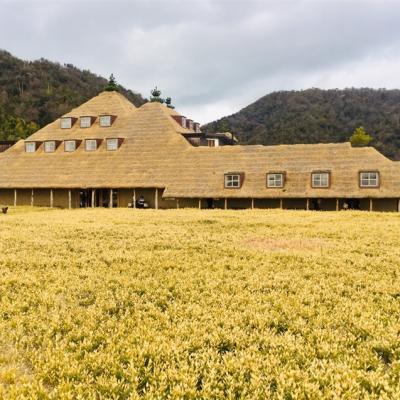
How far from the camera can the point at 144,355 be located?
7574 mm

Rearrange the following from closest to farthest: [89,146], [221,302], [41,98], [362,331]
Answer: [362,331] → [221,302] → [89,146] → [41,98]

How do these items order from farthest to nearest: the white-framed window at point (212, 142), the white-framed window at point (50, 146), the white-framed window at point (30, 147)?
the white-framed window at point (30, 147)
the white-framed window at point (50, 146)
the white-framed window at point (212, 142)

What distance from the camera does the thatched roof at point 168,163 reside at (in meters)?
44.2

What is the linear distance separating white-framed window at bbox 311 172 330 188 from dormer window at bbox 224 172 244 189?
25.6 feet

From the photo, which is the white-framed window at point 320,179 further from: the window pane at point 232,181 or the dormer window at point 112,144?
the dormer window at point 112,144

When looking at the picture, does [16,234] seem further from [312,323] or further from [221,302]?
[312,323]

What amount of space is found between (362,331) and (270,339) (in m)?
2.13

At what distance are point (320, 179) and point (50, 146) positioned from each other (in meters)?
38.7

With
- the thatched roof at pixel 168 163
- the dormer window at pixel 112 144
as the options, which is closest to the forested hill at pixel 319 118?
the thatched roof at pixel 168 163

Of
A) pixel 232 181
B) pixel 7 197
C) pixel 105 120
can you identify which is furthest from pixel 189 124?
pixel 7 197

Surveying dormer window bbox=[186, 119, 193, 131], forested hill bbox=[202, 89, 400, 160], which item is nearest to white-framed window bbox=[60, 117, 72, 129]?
dormer window bbox=[186, 119, 193, 131]

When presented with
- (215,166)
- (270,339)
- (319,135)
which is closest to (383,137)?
(319,135)

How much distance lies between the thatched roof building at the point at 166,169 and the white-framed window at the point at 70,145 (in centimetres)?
14

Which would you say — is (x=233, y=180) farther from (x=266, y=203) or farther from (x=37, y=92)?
(x=37, y=92)
